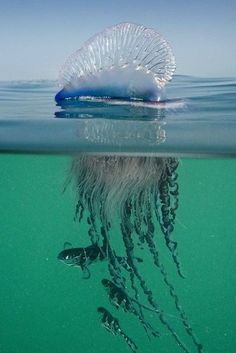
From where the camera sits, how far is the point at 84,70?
3.47 m

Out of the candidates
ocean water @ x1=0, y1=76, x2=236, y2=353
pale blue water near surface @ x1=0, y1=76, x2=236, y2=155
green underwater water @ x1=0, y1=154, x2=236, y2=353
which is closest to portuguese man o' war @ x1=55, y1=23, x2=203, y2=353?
pale blue water near surface @ x1=0, y1=76, x2=236, y2=155

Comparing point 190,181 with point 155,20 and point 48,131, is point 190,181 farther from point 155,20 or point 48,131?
point 155,20

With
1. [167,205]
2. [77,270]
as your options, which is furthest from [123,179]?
[77,270]

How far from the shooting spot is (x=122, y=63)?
11.2ft

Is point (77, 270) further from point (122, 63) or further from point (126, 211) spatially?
point (122, 63)

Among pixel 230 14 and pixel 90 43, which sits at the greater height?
pixel 230 14

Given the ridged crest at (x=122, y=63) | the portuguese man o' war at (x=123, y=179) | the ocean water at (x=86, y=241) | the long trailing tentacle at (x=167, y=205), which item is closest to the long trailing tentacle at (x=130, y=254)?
the portuguese man o' war at (x=123, y=179)

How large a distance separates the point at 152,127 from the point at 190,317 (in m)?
2.04

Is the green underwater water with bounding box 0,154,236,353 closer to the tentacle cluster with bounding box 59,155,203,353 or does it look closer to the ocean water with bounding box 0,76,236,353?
the ocean water with bounding box 0,76,236,353

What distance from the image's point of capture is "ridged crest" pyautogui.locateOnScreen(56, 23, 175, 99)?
11.0ft

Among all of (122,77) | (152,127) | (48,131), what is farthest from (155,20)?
(48,131)

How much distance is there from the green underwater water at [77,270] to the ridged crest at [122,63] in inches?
50.9

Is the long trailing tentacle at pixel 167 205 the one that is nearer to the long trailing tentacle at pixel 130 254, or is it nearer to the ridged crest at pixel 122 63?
the long trailing tentacle at pixel 130 254

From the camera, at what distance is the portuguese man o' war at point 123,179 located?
11.2ft
